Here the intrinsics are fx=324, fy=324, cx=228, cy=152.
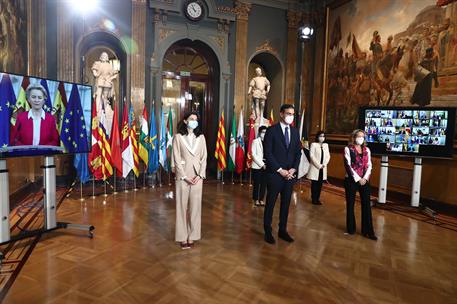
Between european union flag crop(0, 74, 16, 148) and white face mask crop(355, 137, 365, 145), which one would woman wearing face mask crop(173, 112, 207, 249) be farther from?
white face mask crop(355, 137, 365, 145)

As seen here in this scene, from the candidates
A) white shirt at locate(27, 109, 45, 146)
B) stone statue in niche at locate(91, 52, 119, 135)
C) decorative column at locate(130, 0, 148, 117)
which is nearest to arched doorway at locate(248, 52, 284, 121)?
decorative column at locate(130, 0, 148, 117)

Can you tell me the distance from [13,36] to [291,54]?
25.8 feet

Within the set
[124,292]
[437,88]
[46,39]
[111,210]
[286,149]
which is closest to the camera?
[124,292]

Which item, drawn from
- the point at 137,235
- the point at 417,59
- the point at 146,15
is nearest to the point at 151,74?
the point at 146,15

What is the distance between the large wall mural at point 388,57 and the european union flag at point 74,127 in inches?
264

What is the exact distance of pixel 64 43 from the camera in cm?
788

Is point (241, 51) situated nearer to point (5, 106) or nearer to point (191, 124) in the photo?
point (191, 124)

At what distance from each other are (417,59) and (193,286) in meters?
6.93

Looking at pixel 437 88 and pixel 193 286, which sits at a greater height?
pixel 437 88

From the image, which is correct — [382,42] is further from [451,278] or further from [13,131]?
[13,131]

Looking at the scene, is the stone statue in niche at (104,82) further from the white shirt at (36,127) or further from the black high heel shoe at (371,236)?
the black high heel shoe at (371,236)

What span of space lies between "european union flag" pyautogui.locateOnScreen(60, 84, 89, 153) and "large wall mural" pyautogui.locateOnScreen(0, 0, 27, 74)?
1.83 metres

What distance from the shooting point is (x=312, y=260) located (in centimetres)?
374

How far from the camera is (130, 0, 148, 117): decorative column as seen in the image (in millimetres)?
8750
